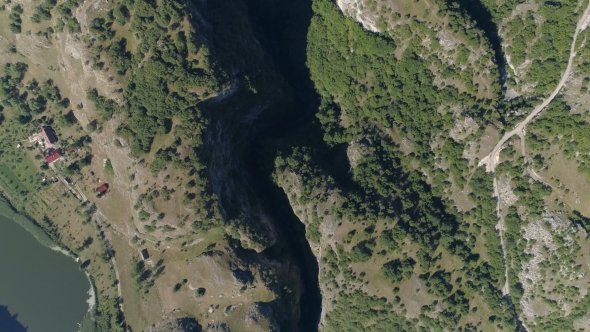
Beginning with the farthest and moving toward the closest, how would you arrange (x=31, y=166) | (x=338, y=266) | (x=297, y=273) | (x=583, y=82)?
(x=31, y=166) → (x=297, y=273) → (x=338, y=266) → (x=583, y=82)

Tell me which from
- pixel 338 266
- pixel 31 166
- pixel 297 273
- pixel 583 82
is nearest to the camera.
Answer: pixel 583 82

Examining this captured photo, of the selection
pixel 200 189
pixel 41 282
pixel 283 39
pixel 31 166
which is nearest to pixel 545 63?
pixel 283 39

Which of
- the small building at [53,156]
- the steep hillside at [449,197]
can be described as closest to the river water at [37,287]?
the small building at [53,156]

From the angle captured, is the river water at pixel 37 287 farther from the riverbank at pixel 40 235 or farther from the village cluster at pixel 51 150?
the village cluster at pixel 51 150

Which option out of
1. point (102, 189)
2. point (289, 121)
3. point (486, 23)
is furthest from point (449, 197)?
point (102, 189)

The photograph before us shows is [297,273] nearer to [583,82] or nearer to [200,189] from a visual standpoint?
Answer: [200,189]

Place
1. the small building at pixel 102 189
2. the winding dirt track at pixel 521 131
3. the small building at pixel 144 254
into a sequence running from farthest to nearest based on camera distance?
the small building at pixel 102 189
the small building at pixel 144 254
the winding dirt track at pixel 521 131

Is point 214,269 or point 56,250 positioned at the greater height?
point 214,269
